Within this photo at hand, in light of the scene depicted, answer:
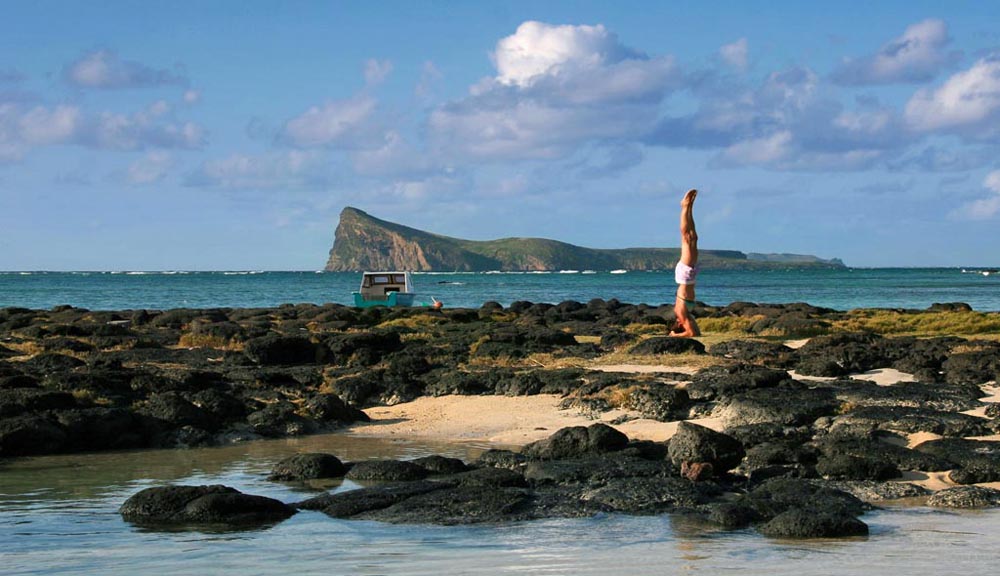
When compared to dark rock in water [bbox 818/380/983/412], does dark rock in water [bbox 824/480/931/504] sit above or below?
below

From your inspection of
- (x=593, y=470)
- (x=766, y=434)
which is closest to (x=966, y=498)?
(x=766, y=434)

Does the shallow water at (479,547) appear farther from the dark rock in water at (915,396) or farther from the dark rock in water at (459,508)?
the dark rock in water at (915,396)

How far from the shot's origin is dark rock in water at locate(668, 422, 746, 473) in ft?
43.9

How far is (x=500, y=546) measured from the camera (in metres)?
10.3

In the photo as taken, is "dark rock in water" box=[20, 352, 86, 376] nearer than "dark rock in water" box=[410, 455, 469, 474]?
No

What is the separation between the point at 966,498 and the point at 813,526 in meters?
2.40

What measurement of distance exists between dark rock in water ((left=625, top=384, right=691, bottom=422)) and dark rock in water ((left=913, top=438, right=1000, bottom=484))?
15.0ft

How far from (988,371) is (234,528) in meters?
15.5

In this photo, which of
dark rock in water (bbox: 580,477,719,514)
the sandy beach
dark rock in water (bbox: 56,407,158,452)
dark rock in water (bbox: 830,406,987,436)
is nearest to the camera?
dark rock in water (bbox: 580,477,719,514)

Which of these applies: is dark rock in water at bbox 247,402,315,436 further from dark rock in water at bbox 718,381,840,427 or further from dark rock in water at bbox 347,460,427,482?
dark rock in water at bbox 718,381,840,427

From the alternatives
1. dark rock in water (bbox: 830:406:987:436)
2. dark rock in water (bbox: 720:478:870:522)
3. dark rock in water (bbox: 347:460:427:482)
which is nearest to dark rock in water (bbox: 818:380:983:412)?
dark rock in water (bbox: 830:406:987:436)

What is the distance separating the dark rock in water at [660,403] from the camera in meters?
18.3

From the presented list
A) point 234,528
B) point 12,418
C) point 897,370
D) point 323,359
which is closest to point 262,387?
point 323,359

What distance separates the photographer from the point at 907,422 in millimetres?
15906
